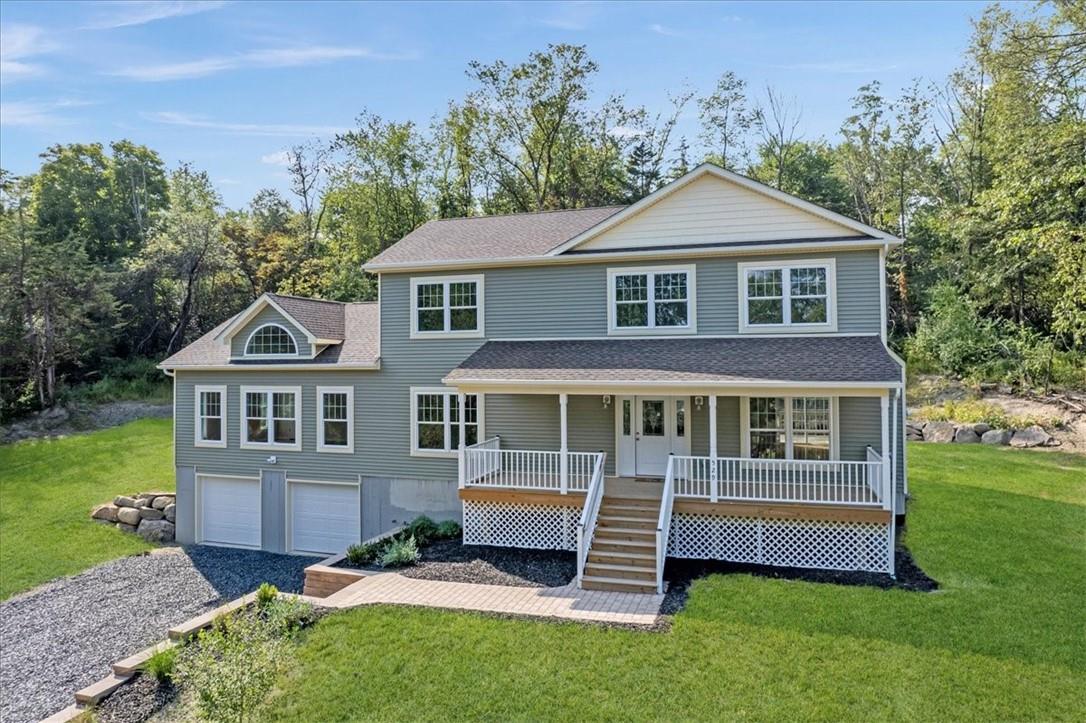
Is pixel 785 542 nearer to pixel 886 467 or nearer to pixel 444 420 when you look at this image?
pixel 886 467

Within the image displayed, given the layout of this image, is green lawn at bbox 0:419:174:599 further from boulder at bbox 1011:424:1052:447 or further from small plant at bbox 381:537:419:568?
boulder at bbox 1011:424:1052:447

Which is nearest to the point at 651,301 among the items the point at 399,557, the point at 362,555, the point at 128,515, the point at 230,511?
the point at 399,557

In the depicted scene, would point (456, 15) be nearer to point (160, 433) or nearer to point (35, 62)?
point (35, 62)

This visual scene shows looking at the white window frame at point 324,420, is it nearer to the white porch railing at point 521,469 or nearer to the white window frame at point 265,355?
the white window frame at point 265,355

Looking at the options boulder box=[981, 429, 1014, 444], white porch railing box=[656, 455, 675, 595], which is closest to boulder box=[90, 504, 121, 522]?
white porch railing box=[656, 455, 675, 595]

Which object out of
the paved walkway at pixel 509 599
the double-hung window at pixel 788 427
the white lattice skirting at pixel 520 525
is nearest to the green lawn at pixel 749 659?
the paved walkway at pixel 509 599

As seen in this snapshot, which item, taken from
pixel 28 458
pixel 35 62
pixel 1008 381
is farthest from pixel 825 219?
pixel 28 458
